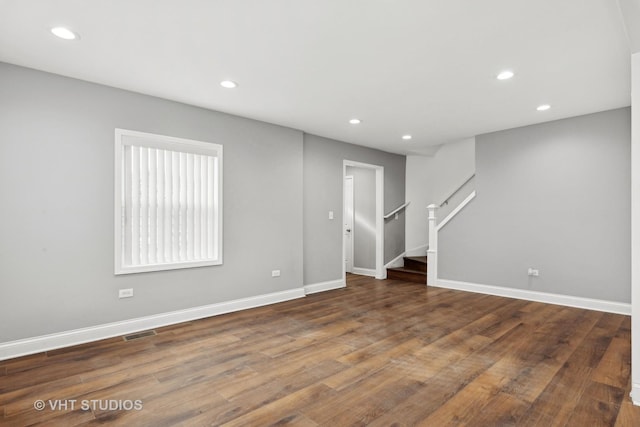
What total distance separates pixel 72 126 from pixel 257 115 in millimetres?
2044

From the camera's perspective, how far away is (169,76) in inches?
125

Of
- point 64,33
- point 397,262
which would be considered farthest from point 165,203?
point 397,262

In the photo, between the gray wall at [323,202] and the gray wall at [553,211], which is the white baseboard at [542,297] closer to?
the gray wall at [553,211]

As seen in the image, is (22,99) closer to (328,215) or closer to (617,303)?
(328,215)

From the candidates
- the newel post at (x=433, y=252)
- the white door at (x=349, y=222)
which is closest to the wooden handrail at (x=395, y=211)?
the white door at (x=349, y=222)

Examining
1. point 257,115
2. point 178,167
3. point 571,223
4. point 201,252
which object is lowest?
point 201,252

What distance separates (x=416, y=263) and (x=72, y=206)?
222 inches

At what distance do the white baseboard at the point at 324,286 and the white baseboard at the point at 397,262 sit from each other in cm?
137

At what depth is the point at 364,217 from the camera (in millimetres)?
7133

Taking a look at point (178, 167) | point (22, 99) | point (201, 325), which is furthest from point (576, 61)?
point (22, 99)

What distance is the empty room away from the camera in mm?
2223

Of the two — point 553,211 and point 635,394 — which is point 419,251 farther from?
point 635,394

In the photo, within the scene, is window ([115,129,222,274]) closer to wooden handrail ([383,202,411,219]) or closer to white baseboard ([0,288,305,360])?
white baseboard ([0,288,305,360])

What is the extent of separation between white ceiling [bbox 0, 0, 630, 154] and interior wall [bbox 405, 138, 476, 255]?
243 centimetres
